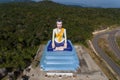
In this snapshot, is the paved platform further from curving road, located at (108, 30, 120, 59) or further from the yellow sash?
curving road, located at (108, 30, 120, 59)

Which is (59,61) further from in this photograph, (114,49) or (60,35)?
(114,49)

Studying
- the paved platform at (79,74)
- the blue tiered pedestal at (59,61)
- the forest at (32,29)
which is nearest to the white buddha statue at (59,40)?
the blue tiered pedestal at (59,61)

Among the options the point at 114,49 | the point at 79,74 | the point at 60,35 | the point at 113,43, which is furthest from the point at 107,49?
the point at 60,35

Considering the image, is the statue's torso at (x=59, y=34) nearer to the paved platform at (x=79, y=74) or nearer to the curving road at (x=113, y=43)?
the paved platform at (x=79, y=74)

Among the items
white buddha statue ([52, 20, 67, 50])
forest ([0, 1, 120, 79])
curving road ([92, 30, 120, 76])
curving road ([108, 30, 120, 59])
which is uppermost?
white buddha statue ([52, 20, 67, 50])

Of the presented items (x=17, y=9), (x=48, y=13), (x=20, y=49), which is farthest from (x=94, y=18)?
(x=20, y=49)

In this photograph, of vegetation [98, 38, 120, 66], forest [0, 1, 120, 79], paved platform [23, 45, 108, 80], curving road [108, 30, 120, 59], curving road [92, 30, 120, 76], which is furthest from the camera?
curving road [108, 30, 120, 59]

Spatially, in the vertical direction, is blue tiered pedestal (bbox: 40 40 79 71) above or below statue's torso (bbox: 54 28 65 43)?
below

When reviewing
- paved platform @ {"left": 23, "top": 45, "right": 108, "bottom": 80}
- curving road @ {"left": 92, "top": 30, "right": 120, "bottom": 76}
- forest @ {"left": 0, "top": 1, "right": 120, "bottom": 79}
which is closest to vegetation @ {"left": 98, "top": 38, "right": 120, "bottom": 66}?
curving road @ {"left": 92, "top": 30, "right": 120, "bottom": 76}
